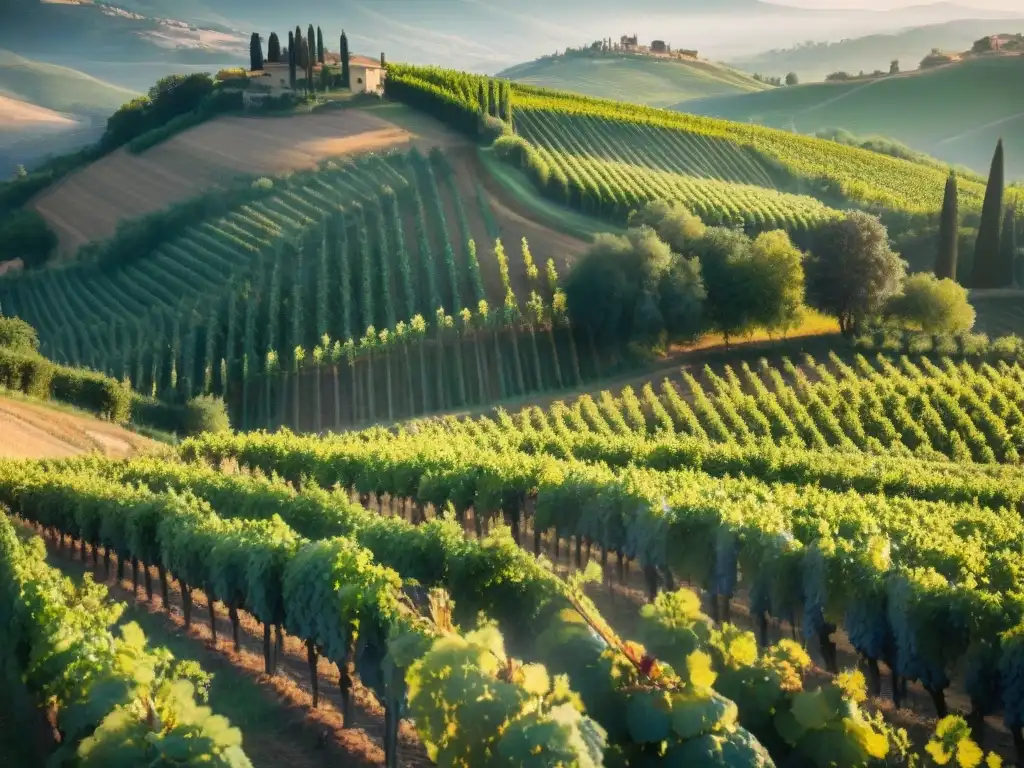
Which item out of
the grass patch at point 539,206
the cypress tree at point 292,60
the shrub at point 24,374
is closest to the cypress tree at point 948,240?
the grass patch at point 539,206

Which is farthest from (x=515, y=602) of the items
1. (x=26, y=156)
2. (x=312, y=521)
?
(x=26, y=156)

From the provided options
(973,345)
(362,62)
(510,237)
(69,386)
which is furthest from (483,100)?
(973,345)

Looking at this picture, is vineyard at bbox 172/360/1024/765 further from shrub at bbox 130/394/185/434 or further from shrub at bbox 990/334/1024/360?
shrub at bbox 130/394/185/434

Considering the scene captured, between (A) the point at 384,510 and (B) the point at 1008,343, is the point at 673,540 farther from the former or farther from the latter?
(B) the point at 1008,343

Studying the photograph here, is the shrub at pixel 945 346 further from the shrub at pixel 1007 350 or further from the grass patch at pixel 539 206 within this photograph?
the grass patch at pixel 539 206

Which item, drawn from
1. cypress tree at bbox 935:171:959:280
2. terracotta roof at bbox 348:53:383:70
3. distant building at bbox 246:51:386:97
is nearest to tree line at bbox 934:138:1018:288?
cypress tree at bbox 935:171:959:280

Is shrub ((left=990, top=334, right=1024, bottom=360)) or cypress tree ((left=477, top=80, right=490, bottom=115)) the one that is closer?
shrub ((left=990, top=334, right=1024, bottom=360))

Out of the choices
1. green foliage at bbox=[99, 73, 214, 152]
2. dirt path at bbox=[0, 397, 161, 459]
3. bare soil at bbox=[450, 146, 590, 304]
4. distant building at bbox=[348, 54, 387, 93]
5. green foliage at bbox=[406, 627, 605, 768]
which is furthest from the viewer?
green foliage at bbox=[99, 73, 214, 152]
